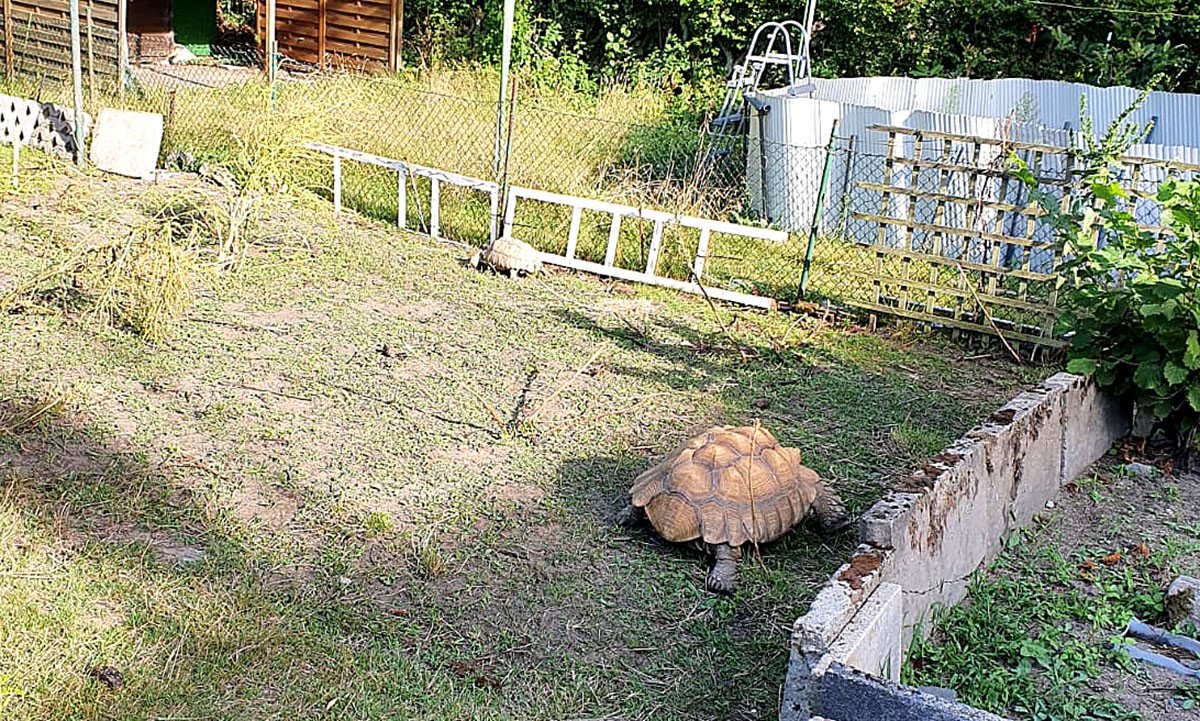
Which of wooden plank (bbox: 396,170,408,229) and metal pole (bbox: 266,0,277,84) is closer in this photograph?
wooden plank (bbox: 396,170,408,229)

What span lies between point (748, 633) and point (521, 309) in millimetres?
3975

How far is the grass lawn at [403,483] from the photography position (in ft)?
12.6

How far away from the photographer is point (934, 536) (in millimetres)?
4090

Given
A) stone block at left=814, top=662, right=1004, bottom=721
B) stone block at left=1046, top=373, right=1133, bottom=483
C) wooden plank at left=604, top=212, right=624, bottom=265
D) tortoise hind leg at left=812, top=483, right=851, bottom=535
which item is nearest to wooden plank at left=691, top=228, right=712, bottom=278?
wooden plank at left=604, top=212, right=624, bottom=265

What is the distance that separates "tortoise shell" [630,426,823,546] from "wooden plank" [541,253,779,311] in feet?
11.1

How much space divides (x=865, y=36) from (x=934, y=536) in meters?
12.0

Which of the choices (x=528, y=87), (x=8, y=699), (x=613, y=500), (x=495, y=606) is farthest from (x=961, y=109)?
(x=8, y=699)

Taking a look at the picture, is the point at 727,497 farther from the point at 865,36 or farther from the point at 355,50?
the point at 355,50

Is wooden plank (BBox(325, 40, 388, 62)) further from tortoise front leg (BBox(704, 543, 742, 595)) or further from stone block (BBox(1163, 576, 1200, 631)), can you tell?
stone block (BBox(1163, 576, 1200, 631))

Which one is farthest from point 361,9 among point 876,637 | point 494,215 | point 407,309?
point 876,637

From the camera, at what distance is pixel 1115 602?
14.8 feet

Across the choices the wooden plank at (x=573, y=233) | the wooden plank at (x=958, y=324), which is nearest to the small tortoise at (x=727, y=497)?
the wooden plank at (x=958, y=324)

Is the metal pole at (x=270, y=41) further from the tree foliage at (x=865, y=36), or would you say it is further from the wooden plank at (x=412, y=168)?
the tree foliage at (x=865, y=36)

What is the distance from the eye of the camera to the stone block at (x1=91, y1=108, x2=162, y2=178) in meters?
10.6
